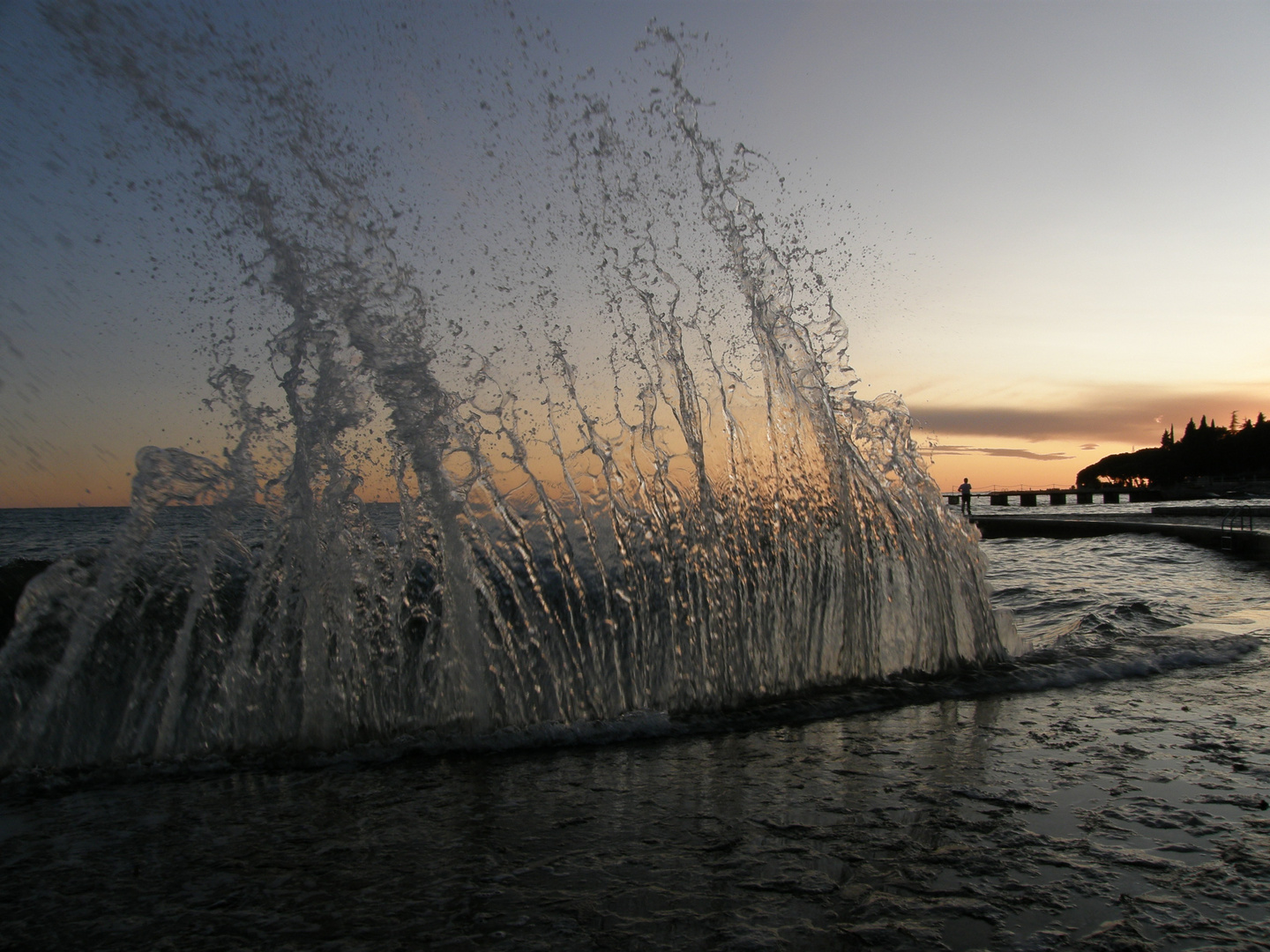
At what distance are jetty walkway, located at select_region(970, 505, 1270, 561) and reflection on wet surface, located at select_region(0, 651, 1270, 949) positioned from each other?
33.2ft

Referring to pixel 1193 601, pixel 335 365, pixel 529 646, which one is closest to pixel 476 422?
pixel 335 365

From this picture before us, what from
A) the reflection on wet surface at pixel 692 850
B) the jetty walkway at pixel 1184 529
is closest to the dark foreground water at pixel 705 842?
the reflection on wet surface at pixel 692 850

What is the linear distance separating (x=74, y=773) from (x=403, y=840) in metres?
2.28

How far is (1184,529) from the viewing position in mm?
20266

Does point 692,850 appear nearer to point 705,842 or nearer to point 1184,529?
point 705,842

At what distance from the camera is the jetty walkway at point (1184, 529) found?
1672 centimetres

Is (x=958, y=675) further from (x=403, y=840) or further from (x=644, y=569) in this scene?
(x=403, y=840)

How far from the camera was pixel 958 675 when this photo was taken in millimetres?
6176

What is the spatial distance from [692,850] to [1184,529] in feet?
74.8

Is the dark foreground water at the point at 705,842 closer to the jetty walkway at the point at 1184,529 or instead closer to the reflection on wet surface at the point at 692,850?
the reflection on wet surface at the point at 692,850

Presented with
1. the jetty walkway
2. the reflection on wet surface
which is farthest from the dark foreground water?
the jetty walkway

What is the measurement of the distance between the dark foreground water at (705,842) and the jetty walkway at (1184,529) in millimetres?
9794

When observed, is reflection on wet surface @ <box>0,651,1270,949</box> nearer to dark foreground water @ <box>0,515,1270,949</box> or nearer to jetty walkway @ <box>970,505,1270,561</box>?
dark foreground water @ <box>0,515,1270,949</box>

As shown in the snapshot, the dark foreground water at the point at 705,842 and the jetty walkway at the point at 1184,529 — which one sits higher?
the jetty walkway at the point at 1184,529
